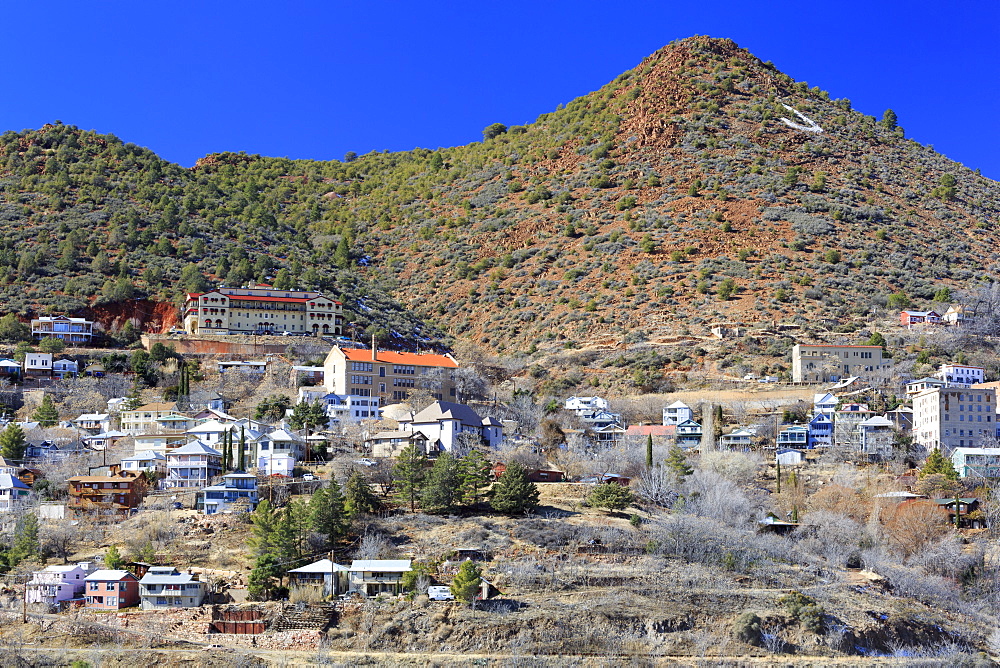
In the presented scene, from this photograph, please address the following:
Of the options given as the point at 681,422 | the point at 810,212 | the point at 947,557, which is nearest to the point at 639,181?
the point at 810,212

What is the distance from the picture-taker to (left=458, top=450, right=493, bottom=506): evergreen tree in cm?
6850

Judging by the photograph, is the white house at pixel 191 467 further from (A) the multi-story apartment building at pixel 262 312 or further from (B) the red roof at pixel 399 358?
(A) the multi-story apartment building at pixel 262 312

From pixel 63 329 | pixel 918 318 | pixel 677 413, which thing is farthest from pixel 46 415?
pixel 918 318

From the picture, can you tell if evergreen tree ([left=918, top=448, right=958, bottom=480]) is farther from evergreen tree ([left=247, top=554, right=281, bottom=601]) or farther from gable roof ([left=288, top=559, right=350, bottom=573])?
evergreen tree ([left=247, top=554, right=281, bottom=601])

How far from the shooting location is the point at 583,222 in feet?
463

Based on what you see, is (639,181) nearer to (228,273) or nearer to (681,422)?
(228,273)

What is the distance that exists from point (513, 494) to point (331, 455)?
12967 mm

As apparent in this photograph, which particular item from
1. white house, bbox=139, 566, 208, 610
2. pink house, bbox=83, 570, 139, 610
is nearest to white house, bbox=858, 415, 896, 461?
white house, bbox=139, 566, 208, 610

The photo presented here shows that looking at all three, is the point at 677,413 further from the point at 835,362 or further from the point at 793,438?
the point at 835,362

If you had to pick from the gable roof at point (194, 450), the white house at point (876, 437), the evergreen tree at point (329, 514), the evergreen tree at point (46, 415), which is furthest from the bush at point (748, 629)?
the evergreen tree at point (46, 415)

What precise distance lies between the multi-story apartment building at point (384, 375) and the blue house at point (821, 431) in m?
22.5

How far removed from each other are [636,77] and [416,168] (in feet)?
94.4

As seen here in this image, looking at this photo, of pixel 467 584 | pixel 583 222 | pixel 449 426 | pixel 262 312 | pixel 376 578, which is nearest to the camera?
pixel 467 584

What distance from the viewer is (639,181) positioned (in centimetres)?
14688
